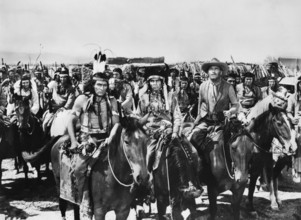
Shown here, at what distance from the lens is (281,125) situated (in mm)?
6414

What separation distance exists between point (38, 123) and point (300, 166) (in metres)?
6.18

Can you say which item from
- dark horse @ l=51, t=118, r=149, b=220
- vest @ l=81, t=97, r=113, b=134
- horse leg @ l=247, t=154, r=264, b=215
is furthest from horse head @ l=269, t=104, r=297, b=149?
vest @ l=81, t=97, r=113, b=134

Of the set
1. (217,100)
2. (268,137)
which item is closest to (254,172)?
(268,137)

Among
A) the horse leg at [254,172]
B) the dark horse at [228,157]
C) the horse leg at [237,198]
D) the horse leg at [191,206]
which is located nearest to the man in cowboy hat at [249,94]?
the horse leg at [254,172]

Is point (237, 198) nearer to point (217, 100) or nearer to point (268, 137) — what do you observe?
point (268, 137)

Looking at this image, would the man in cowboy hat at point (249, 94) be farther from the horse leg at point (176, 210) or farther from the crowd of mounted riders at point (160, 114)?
the horse leg at point (176, 210)

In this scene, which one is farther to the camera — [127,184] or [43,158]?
[43,158]

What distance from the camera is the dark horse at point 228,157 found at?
6168 millimetres

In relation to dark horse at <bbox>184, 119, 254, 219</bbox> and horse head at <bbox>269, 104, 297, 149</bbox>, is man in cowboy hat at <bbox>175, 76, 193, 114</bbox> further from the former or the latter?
horse head at <bbox>269, 104, 297, 149</bbox>

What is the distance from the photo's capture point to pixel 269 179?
7785 millimetres

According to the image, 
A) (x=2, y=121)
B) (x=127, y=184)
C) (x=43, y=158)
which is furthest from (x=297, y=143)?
(x=2, y=121)

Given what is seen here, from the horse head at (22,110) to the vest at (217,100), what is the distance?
4.06m

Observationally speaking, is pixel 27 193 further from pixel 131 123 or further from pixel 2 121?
pixel 131 123

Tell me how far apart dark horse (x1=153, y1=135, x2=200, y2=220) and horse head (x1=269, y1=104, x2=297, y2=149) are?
162 cm
